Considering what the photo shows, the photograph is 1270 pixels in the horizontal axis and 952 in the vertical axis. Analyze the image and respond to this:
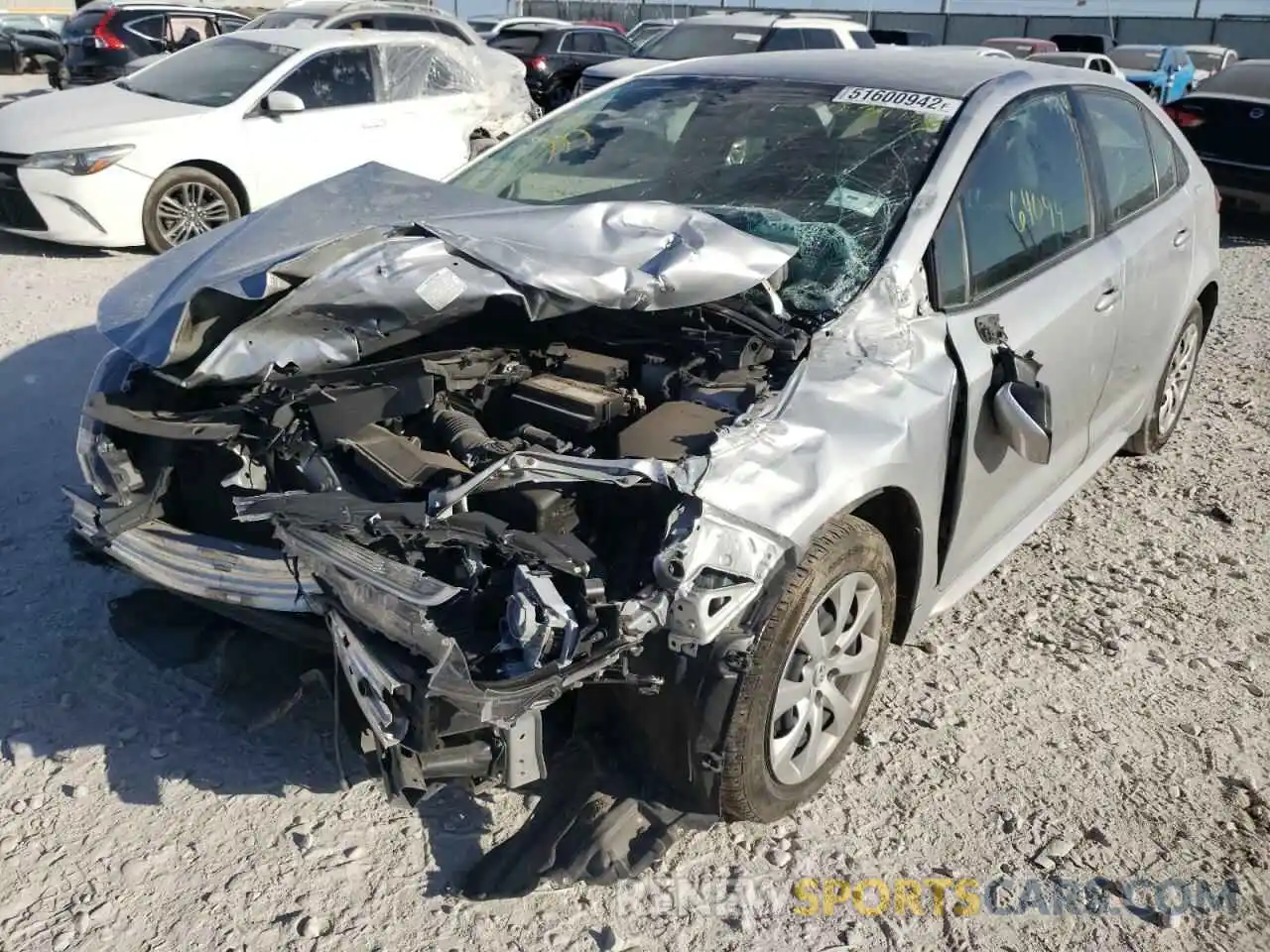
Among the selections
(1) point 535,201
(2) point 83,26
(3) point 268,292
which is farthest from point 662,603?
(2) point 83,26

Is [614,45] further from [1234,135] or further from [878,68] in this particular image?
[878,68]

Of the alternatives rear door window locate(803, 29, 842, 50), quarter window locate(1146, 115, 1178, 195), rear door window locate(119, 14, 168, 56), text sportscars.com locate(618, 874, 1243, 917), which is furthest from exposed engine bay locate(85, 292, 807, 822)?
rear door window locate(119, 14, 168, 56)

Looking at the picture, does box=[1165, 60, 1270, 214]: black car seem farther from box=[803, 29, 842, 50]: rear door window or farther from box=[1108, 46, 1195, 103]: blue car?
box=[1108, 46, 1195, 103]: blue car

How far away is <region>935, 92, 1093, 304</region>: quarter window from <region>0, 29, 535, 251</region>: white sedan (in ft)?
Result: 18.1

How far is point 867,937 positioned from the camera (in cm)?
246

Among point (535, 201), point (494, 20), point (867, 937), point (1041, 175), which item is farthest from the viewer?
point (494, 20)

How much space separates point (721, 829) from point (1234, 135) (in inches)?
395

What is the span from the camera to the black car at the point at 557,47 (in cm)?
Answer: 1614

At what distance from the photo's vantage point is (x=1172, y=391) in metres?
4.92

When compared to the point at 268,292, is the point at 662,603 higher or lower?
lower

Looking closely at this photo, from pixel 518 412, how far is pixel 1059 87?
2368mm

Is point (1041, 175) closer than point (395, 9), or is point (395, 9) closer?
point (1041, 175)

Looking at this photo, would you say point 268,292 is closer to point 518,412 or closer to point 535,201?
point 518,412

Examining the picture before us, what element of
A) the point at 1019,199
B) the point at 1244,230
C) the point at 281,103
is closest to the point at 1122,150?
the point at 1019,199
